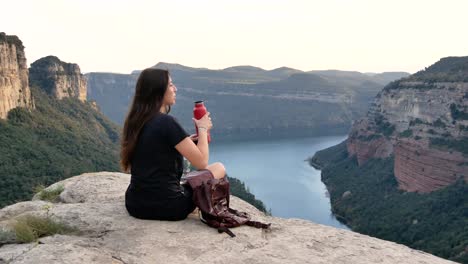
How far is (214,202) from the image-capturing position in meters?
6.09

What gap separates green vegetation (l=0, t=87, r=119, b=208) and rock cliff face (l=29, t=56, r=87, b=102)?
3128 mm

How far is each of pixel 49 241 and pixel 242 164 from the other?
95270mm

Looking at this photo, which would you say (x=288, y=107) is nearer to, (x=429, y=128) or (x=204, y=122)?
(x=429, y=128)

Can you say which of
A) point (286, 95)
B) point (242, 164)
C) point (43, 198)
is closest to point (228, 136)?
point (286, 95)

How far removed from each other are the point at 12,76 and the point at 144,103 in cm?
4448

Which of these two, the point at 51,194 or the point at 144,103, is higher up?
the point at 144,103

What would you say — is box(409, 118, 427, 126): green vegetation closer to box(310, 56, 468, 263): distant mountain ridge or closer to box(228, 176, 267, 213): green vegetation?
box(310, 56, 468, 263): distant mountain ridge

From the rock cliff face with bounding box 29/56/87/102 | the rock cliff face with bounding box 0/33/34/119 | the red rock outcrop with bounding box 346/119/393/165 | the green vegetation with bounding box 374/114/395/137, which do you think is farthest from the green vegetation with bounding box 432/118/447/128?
the rock cliff face with bounding box 29/56/87/102

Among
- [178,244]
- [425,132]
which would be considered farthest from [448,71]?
[178,244]

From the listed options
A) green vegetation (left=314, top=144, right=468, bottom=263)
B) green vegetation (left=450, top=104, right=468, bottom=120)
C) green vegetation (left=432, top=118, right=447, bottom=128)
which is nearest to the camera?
green vegetation (left=314, top=144, right=468, bottom=263)

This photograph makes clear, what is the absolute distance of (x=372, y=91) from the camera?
188750 mm

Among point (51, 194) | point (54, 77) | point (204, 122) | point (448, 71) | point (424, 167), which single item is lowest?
point (424, 167)

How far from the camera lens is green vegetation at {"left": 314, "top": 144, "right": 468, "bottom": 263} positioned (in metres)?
39.2

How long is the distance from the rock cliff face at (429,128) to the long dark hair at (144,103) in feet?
158
